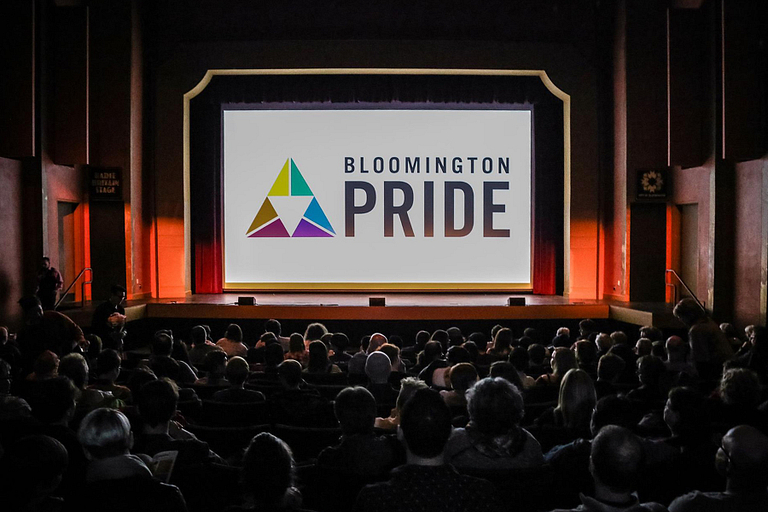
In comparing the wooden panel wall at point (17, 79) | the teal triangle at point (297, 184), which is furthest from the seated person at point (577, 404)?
the teal triangle at point (297, 184)

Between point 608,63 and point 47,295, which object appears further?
point 608,63

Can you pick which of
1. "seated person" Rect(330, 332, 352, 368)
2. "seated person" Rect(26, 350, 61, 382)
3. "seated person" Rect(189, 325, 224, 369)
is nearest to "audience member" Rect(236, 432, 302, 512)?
"seated person" Rect(26, 350, 61, 382)

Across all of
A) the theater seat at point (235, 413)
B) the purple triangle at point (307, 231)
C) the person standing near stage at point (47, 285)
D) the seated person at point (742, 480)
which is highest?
the purple triangle at point (307, 231)

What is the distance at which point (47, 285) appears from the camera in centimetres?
902

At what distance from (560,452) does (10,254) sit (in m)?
8.57

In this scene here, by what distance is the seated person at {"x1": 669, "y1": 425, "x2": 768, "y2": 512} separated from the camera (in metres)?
2.08

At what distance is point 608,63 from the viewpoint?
1172 centimetres

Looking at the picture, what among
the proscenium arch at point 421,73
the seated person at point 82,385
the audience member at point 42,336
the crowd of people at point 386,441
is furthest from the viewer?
the proscenium arch at point 421,73

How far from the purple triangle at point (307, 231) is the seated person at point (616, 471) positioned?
1052cm

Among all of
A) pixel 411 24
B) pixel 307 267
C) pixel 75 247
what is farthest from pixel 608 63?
pixel 75 247

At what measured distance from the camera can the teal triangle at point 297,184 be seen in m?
12.3

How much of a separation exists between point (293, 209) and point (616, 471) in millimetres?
10717

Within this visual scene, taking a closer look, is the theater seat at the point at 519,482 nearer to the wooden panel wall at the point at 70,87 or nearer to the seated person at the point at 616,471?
the seated person at the point at 616,471

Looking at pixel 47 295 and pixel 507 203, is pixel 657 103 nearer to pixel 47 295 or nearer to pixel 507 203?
pixel 507 203
